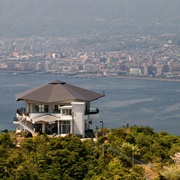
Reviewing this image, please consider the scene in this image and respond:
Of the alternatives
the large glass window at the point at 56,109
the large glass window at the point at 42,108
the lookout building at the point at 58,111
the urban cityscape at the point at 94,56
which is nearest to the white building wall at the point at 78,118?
the lookout building at the point at 58,111

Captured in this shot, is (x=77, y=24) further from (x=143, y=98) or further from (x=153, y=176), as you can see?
(x=153, y=176)

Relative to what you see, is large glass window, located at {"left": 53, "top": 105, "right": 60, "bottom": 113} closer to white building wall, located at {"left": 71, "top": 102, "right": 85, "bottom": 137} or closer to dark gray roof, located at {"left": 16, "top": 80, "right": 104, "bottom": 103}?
dark gray roof, located at {"left": 16, "top": 80, "right": 104, "bottom": 103}

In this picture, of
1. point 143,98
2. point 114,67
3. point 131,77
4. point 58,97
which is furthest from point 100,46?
point 58,97

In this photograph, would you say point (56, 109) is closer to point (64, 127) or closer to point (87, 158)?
point (64, 127)

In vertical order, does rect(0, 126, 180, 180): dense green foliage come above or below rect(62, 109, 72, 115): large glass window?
below

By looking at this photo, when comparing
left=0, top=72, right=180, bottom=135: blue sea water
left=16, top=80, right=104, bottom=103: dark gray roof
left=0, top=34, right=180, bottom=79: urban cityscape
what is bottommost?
left=0, top=72, right=180, bottom=135: blue sea water

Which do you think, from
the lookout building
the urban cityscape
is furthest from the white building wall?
the urban cityscape

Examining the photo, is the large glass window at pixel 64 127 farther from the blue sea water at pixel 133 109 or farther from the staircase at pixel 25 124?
the blue sea water at pixel 133 109
